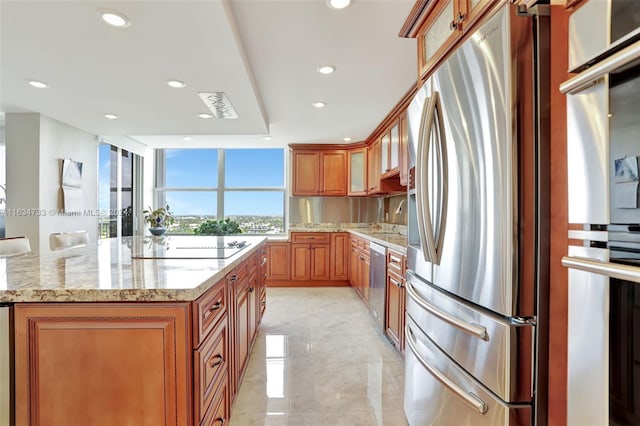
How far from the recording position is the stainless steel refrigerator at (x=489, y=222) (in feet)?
3.02

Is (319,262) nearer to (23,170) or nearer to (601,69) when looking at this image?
(23,170)

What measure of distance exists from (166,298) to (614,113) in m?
1.34

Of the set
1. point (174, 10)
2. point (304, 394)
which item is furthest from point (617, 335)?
point (174, 10)

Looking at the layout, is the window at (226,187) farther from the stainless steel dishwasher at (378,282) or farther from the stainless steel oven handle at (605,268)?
the stainless steel oven handle at (605,268)

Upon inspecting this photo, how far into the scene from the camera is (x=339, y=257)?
5.05 m

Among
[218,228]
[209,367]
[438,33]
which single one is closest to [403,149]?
[438,33]

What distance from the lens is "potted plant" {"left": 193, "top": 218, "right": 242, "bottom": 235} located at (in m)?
5.45

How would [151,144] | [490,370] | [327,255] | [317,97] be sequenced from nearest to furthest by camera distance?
[490,370], [317,97], [327,255], [151,144]

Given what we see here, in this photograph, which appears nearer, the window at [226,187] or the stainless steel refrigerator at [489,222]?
the stainless steel refrigerator at [489,222]

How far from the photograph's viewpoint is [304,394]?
2027mm

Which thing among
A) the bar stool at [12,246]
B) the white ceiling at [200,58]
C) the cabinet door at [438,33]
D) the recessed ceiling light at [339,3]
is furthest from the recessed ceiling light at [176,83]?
the cabinet door at [438,33]

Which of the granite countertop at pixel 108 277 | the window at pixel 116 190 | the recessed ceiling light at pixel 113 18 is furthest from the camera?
the window at pixel 116 190

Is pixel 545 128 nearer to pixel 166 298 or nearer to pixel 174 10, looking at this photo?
pixel 166 298

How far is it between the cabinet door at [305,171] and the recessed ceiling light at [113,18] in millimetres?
3742
